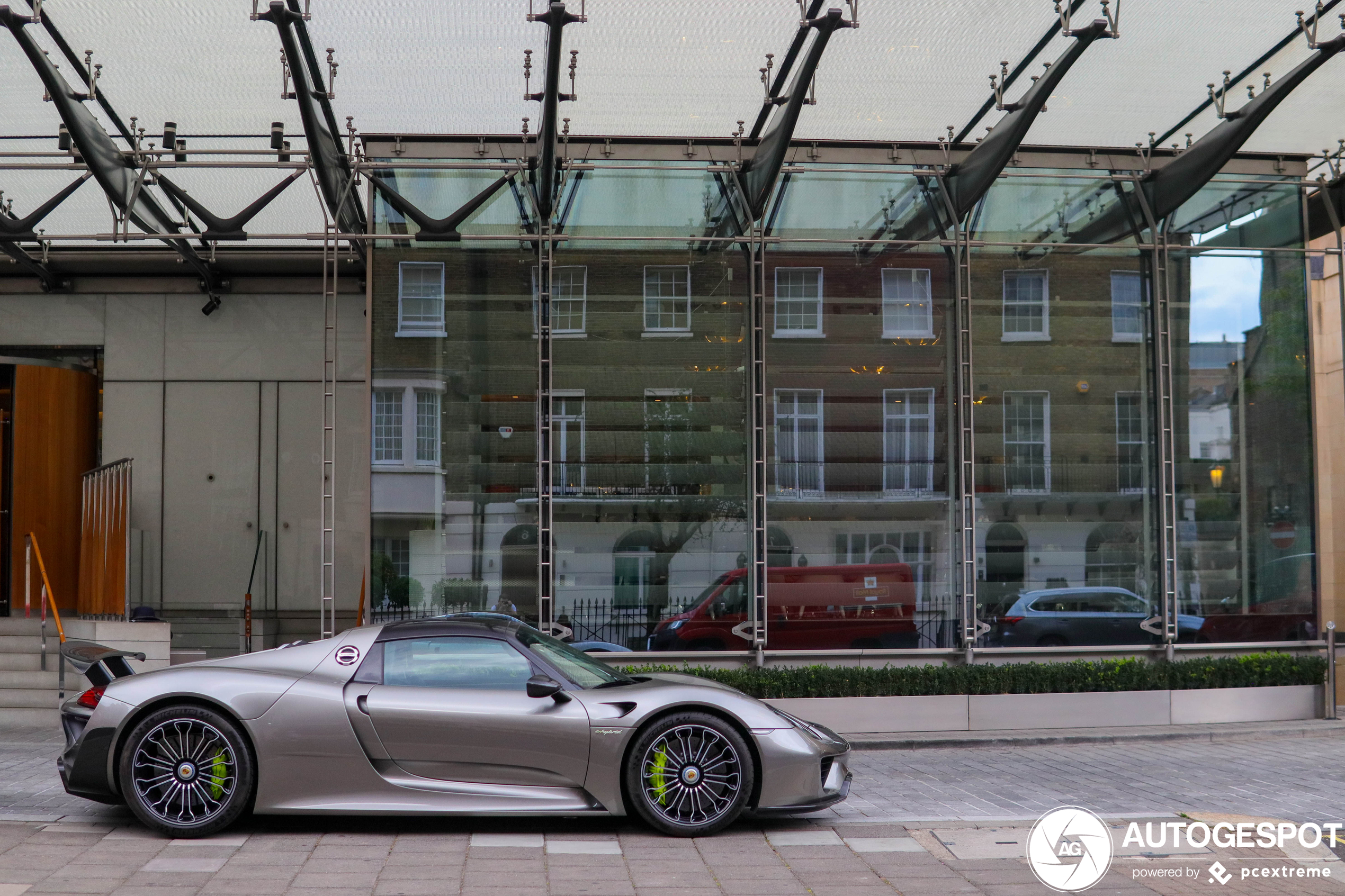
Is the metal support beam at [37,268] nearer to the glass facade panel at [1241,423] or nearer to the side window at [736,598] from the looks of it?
the side window at [736,598]

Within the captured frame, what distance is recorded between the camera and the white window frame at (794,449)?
37.7 feet

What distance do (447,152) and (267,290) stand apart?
4.21 metres

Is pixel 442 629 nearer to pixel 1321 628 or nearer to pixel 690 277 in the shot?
pixel 690 277

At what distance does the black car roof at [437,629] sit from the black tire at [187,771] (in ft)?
3.12

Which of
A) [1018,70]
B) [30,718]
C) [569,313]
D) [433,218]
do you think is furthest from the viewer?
[569,313]

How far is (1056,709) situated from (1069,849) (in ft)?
17.2

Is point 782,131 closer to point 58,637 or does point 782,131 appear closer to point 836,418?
point 836,418

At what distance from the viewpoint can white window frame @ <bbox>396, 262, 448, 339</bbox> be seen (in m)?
11.3

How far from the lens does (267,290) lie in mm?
14367

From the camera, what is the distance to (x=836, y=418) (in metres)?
11.6

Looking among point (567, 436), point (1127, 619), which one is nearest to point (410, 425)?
point (567, 436)

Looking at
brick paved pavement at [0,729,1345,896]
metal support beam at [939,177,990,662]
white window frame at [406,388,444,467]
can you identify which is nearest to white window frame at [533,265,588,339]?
white window frame at [406,388,444,467]

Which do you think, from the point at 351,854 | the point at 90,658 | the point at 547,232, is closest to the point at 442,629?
the point at 351,854

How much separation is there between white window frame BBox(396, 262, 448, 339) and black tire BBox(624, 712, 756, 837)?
6290 mm
